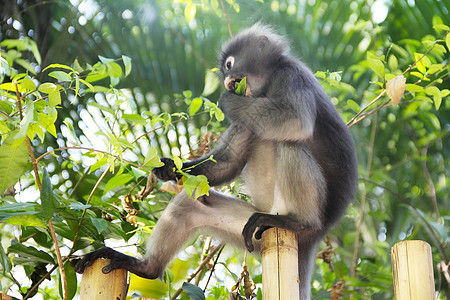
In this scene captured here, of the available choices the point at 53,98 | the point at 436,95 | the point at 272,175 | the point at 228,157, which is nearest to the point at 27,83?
the point at 53,98

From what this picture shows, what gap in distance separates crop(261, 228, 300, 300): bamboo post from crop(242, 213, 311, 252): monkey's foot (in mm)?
82

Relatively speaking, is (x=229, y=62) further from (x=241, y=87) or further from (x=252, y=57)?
(x=241, y=87)

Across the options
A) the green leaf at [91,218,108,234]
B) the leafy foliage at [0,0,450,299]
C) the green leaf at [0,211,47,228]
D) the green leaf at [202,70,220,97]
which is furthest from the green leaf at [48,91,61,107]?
the green leaf at [202,70,220,97]

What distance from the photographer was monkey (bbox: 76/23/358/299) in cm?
300

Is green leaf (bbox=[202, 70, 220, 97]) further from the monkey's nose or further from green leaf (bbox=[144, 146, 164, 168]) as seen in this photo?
green leaf (bbox=[144, 146, 164, 168])

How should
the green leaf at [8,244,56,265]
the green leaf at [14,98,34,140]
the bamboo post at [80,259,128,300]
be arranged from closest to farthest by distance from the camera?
the green leaf at [14,98,34,140] → the bamboo post at [80,259,128,300] → the green leaf at [8,244,56,265]

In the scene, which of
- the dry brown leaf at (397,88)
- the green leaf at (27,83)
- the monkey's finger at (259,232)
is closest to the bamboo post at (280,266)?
the monkey's finger at (259,232)

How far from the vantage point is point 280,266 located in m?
2.55

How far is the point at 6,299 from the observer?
2.35 m

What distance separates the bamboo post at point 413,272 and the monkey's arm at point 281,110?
90cm

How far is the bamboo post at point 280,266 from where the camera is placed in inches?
97.5

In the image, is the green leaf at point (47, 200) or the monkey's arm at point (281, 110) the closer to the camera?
the green leaf at point (47, 200)

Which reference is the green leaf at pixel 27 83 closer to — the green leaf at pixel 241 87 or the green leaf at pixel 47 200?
the green leaf at pixel 47 200

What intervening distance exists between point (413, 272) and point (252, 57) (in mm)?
1884
